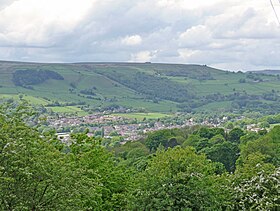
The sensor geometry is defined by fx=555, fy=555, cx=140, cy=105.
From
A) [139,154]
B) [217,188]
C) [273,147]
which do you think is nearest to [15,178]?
[217,188]

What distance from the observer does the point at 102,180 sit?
118ft

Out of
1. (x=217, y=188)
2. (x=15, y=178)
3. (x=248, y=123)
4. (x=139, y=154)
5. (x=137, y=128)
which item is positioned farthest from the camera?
(x=137, y=128)

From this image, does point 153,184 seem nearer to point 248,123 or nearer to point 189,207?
point 189,207

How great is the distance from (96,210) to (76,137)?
8.34 metres

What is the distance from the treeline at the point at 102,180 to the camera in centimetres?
2341

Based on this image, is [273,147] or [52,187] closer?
[52,187]

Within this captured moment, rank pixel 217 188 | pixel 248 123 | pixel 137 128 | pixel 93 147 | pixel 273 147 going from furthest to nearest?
pixel 137 128 → pixel 248 123 → pixel 273 147 → pixel 93 147 → pixel 217 188

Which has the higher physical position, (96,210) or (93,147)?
(93,147)

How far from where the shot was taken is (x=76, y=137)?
130 ft

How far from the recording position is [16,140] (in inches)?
924

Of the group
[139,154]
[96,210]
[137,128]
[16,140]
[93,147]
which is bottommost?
[137,128]

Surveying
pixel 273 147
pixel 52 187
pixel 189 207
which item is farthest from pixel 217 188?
pixel 273 147

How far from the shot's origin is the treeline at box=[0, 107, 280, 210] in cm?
2341

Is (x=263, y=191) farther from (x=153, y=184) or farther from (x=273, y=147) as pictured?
(x=273, y=147)
